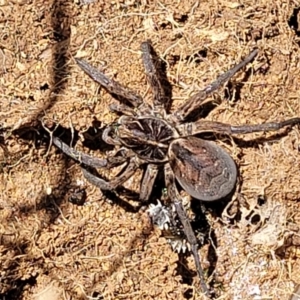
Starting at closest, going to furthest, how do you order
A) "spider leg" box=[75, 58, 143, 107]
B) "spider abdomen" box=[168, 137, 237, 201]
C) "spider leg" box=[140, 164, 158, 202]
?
"spider abdomen" box=[168, 137, 237, 201] < "spider leg" box=[75, 58, 143, 107] < "spider leg" box=[140, 164, 158, 202]

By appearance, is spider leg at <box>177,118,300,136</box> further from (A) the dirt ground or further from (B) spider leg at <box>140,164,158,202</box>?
(B) spider leg at <box>140,164,158,202</box>

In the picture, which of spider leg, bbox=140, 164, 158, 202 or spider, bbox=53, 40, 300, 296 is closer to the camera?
spider, bbox=53, 40, 300, 296

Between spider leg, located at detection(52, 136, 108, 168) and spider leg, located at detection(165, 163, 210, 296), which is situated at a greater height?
spider leg, located at detection(52, 136, 108, 168)

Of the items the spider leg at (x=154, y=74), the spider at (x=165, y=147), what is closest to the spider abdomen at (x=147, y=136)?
the spider at (x=165, y=147)

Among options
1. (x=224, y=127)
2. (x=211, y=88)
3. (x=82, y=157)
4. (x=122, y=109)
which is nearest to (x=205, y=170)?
(x=224, y=127)

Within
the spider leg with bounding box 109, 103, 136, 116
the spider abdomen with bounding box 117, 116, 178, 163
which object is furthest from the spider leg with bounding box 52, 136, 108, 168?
the spider leg with bounding box 109, 103, 136, 116

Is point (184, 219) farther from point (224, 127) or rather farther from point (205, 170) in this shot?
point (224, 127)

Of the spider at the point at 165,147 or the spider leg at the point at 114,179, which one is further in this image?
the spider leg at the point at 114,179

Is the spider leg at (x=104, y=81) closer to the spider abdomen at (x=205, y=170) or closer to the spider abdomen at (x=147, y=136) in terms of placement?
the spider abdomen at (x=147, y=136)
